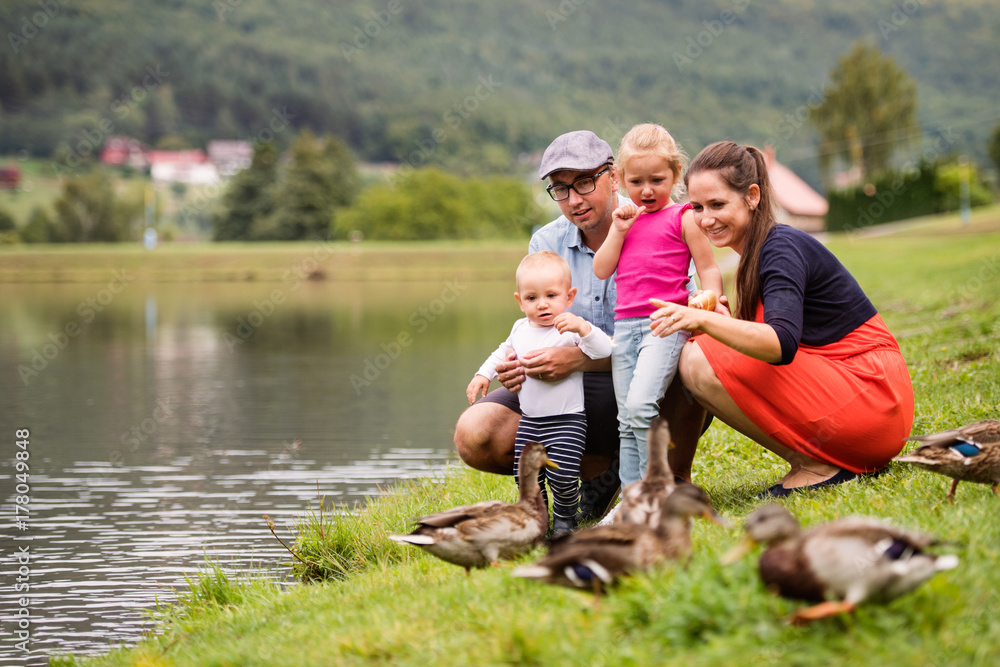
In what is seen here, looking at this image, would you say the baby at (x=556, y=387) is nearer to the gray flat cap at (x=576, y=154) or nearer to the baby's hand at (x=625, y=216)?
the baby's hand at (x=625, y=216)

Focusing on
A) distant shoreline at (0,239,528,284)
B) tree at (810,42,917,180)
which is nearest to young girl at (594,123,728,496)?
distant shoreline at (0,239,528,284)

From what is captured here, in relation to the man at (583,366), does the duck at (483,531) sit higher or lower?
lower

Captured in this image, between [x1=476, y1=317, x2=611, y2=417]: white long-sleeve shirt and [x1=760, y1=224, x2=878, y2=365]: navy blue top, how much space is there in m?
0.88

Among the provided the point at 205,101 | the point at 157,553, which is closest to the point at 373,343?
the point at 157,553

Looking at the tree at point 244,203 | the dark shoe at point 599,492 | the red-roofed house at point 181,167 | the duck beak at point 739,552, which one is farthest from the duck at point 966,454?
the red-roofed house at point 181,167

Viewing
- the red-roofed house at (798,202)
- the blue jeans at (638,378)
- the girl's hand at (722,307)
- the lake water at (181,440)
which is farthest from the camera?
the red-roofed house at (798,202)

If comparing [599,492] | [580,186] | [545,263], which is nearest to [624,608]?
[545,263]

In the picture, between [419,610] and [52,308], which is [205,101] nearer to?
[52,308]

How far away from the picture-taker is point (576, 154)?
504 cm

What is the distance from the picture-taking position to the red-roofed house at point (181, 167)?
14231 centimetres

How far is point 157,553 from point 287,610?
9.18ft

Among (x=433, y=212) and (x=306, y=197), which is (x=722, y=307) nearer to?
(x=433, y=212)

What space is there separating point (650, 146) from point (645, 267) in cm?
62

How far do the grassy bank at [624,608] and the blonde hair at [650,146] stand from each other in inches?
72.0
